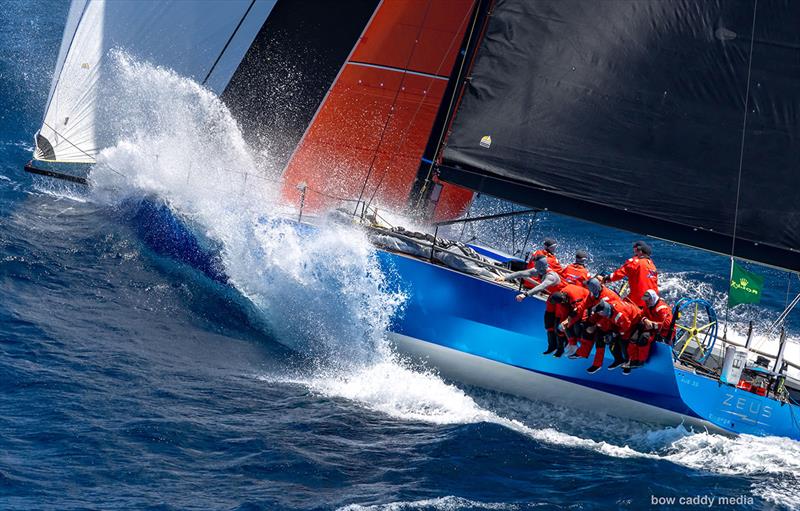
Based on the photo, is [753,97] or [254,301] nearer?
[753,97]

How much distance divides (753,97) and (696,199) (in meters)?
1.28

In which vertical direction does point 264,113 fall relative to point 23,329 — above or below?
above

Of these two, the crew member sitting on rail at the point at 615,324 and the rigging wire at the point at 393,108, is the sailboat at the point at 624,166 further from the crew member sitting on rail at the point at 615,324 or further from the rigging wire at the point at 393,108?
the rigging wire at the point at 393,108

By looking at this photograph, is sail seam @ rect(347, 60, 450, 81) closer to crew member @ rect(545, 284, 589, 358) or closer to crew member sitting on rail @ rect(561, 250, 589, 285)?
crew member sitting on rail @ rect(561, 250, 589, 285)

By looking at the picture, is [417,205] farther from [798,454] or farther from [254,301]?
[798,454]

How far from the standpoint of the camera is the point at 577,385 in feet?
35.2

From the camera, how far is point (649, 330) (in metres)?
10.2

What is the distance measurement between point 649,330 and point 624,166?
6.38ft

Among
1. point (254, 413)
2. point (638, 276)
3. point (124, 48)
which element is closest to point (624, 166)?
point (638, 276)

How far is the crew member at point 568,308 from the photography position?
10.1 metres

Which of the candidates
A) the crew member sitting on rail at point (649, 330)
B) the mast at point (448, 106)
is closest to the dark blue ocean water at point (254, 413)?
the crew member sitting on rail at point (649, 330)

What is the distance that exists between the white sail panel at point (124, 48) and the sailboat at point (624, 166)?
150 inches

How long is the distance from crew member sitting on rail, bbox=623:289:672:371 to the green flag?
0.73m

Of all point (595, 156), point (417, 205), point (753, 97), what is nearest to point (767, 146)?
point (753, 97)
